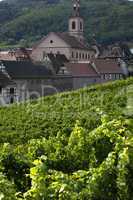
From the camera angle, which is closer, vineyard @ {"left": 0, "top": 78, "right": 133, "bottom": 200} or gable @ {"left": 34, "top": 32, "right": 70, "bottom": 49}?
vineyard @ {"left": 0, "top": 78, "right": 133, "bottom": 200}

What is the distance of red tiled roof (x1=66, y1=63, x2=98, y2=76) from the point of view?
209ft

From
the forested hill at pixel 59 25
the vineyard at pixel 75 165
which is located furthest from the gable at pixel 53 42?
the vineyard at pixel 75 165

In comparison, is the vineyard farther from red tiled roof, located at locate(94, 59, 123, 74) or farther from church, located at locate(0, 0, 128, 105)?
red tiled roof, located at locate(94, 59, 123, 74)

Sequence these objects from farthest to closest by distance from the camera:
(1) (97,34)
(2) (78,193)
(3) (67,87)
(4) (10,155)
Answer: (1) (97,34), (3) (67,87), (4) (10,155), (2) (78,193)

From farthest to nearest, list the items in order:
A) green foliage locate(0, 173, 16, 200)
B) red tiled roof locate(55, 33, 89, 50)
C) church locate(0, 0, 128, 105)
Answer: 1. red tiled roof locate(55, 33, 89, 50)
2. church locate(0, 0, 128, 105)
3. green foliage locate(0, 173, 16, 200)

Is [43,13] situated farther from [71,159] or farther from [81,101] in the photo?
[71,159]

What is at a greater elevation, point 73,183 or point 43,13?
point 43,13

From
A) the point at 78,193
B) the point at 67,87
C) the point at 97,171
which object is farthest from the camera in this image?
the point at 67,87

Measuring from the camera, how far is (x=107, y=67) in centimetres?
6981

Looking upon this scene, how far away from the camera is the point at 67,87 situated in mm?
62656

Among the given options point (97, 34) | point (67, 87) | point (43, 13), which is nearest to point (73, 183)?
point (67, 87)

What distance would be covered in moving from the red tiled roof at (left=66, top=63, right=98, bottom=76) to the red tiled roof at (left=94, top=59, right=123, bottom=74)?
1.18 m

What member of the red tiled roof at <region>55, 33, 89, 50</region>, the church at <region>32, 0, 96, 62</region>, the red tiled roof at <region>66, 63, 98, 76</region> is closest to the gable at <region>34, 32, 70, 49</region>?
the church at <region>32, 0, 96, 62</region>

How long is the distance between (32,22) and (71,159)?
16869cm
